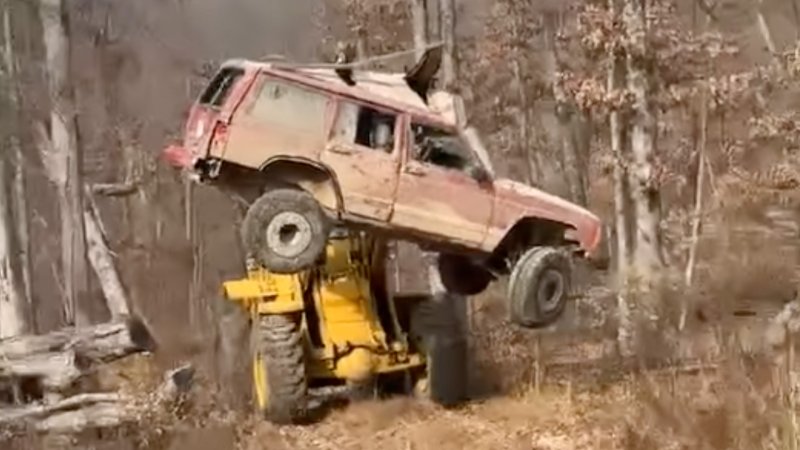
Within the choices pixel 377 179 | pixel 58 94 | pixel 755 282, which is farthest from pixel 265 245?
pixel 58 94

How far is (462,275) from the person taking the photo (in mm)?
11977

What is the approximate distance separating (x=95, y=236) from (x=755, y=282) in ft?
29.4

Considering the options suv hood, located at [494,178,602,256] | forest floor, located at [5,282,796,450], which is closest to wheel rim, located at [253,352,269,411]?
forest floor, located at [5,282,796,450]

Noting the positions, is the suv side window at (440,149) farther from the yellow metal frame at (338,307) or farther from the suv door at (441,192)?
the yellow metal frame at (338,307)

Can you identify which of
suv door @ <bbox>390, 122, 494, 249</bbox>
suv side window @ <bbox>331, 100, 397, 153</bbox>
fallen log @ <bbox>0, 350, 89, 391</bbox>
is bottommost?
fallen log @ <bbox>0, 350, 89, 391</bbox>

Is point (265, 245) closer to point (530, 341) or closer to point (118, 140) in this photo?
point (530, 341)

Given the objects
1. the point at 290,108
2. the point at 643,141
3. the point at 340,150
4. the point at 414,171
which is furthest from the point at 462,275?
the point at 643,141

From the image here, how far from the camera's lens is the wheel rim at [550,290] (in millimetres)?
10914

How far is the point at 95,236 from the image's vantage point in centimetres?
2011

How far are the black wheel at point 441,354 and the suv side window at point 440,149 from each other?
152cm

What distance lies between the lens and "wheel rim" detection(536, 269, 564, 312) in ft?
35.8

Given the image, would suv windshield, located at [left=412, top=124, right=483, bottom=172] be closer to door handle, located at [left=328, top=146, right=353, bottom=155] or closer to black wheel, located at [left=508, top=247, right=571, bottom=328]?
door handle, located at [left=328, top=146, right=353, bottom=155]

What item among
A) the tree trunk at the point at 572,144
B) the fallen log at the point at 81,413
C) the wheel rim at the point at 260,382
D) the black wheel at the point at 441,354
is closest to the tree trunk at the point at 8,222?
the wheel rim at the point at 260,382

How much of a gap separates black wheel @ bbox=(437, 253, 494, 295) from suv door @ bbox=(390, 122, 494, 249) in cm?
105
